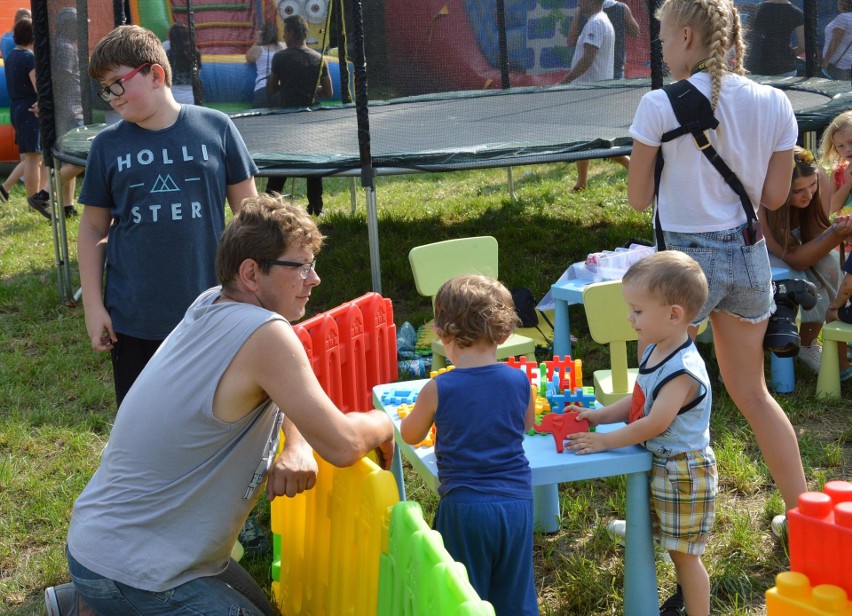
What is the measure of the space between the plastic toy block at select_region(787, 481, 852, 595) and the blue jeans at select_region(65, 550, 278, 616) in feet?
4.58

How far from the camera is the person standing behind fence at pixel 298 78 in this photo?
305 inches

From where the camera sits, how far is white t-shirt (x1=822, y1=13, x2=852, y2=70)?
7.99 meters

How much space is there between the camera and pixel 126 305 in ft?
10.6

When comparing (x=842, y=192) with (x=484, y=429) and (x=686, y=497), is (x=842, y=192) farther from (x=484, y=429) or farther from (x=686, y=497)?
(x=484, y=429)

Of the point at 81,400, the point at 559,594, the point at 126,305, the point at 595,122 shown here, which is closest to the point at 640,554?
the point at 559,594

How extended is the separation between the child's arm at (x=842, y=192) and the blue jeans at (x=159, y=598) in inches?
156

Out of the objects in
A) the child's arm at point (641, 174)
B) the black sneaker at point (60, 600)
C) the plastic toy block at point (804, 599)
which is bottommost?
the black sneaker at point (60, 600)

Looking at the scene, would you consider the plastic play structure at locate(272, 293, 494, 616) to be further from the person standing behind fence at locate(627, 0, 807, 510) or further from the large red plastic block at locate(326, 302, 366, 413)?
the person standing behind fence at locate(627, 0, 807, 510)

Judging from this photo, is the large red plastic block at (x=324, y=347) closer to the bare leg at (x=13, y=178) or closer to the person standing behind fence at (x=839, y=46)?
the person standing behind fence at (x=839, y=46)

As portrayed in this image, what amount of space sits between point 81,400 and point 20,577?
68.9 inches

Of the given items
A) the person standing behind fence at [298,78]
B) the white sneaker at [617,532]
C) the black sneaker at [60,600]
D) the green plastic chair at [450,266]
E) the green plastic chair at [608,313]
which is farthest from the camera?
the person standing behind fence at [298,78]

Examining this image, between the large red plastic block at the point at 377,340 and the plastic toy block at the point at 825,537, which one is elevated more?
the plastic toy block at the point at 825,537

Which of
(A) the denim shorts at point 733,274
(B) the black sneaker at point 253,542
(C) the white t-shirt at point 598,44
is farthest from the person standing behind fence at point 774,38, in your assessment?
(B) the black sneaker at point 253,542

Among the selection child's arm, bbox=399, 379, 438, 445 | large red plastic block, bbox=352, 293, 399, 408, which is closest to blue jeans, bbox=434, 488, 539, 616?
child's arm, bbox=399, 379, 438, 445
